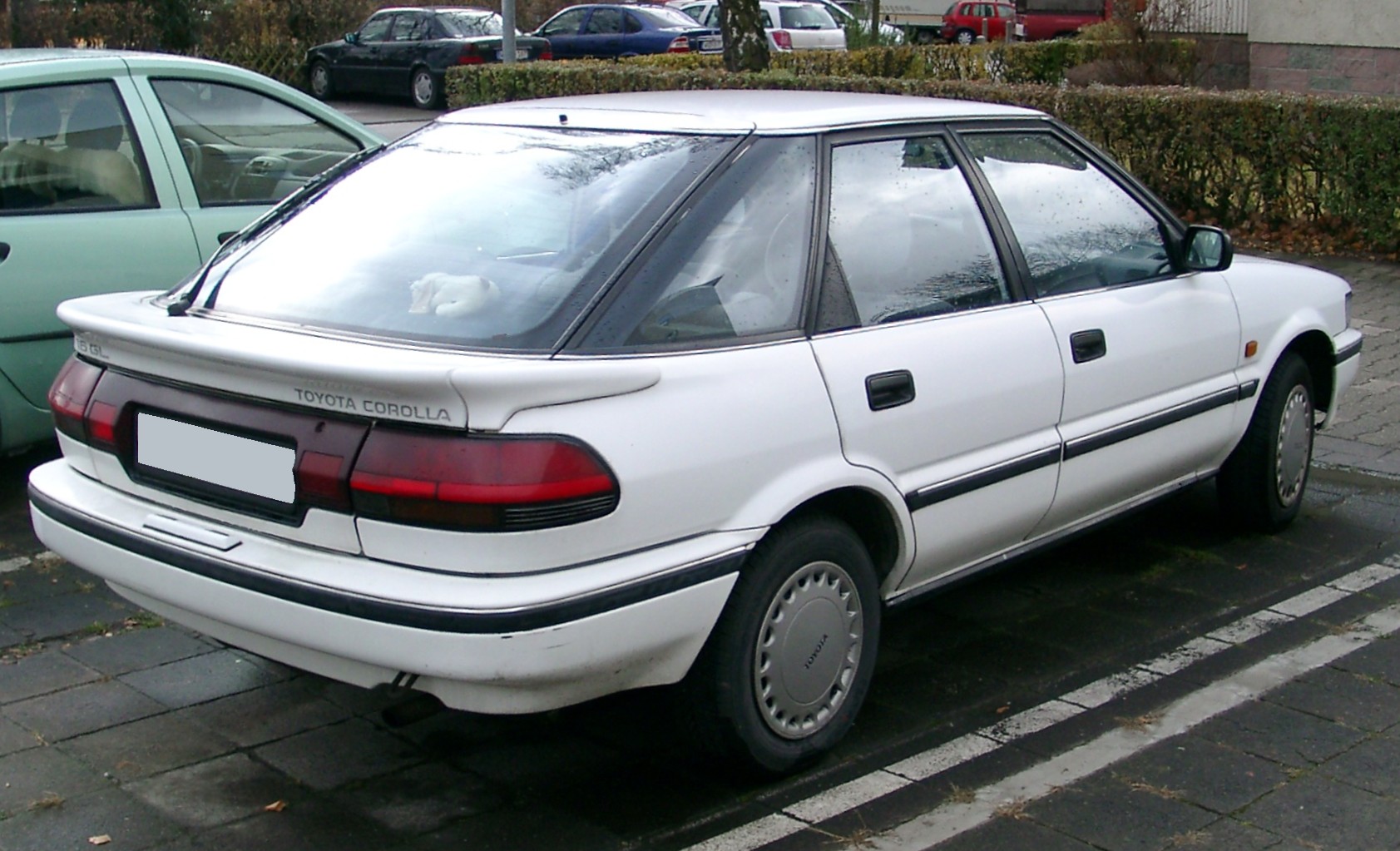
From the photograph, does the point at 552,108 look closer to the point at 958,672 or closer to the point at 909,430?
the point at 909,430

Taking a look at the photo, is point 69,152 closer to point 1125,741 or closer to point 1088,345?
point 1088,345

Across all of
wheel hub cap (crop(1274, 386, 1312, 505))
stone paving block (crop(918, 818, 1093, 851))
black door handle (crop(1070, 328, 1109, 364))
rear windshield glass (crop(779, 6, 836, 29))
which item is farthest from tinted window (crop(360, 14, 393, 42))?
stone paving block (crop(918, 818, 1093, 851))

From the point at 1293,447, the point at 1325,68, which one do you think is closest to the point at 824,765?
the point at 1293,447

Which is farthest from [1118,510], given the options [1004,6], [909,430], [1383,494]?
[1004,6]

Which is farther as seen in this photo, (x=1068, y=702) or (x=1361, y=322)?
(x=1361, y=322)

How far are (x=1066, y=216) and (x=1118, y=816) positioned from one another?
1917 millimetres

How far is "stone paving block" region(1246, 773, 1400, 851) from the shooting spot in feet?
11.4

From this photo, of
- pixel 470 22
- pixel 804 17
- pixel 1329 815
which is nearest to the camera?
pixel 1329 815

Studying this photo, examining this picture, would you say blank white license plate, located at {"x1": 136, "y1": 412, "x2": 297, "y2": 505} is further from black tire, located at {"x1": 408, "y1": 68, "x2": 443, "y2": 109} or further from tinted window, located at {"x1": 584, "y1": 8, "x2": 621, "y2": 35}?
tinted window, located at {"x1": 584, "y1": 8, "x2": 621, "y2": 35}

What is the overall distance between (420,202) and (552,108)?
520 millimetres

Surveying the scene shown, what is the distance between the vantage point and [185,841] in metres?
3.46

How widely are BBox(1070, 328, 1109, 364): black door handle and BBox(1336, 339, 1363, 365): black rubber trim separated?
167cm

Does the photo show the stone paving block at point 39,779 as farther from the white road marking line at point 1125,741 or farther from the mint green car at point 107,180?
the mint green car at point 107,180

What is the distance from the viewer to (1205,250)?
199 inches
